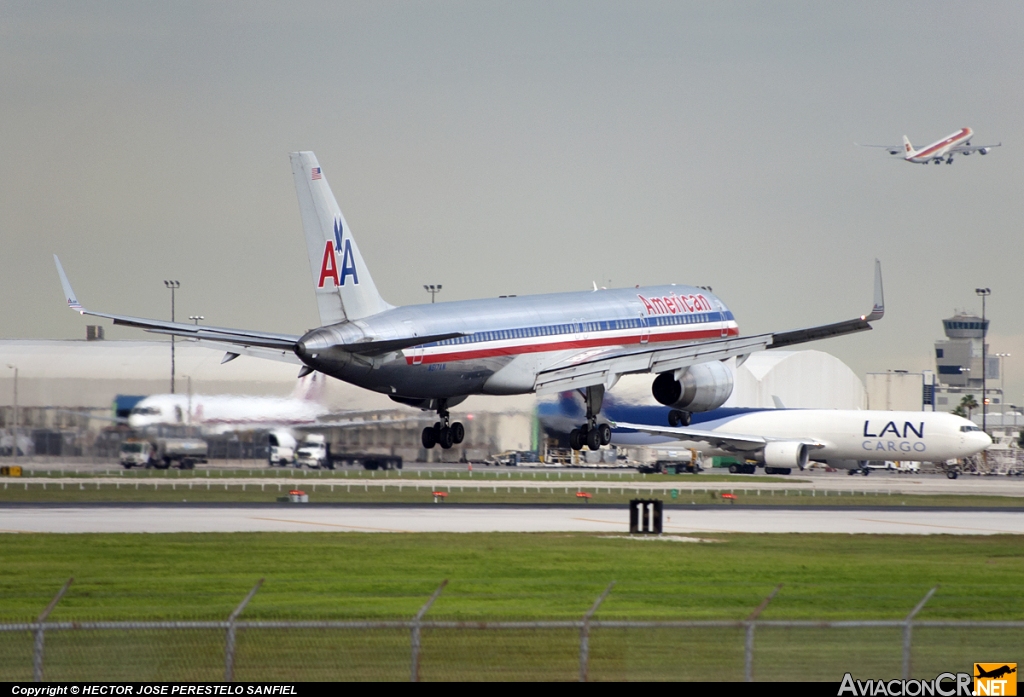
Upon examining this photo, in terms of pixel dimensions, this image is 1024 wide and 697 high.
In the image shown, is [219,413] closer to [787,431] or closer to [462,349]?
[462,349]

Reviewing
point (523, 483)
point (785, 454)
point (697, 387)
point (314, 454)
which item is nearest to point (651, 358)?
point (697, 387)

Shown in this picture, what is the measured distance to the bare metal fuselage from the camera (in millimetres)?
55375

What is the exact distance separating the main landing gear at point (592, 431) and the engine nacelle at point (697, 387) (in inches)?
109

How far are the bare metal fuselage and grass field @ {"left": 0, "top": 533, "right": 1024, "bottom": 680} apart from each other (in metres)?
6.47

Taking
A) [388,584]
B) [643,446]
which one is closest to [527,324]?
[388,584]

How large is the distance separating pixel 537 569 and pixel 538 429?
156 feet

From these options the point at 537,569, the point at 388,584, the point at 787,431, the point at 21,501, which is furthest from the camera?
the point at 787,431

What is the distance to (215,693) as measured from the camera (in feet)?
72.6

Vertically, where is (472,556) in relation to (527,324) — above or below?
below

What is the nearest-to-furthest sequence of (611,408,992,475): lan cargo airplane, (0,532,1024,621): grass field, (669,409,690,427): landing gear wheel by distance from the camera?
(0,532,1024,621): grass field → (669,409,690,427): landing gear wheel → (611,408,992,475): lan cargo airplane

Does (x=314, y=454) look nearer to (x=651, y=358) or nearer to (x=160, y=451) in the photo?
(x=160, y=451)

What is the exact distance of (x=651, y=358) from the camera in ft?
213

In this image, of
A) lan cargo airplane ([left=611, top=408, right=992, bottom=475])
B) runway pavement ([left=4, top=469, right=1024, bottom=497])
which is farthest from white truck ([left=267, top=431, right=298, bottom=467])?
lan cargo airplane ([left=611, top=408, right=992, bottom=475])

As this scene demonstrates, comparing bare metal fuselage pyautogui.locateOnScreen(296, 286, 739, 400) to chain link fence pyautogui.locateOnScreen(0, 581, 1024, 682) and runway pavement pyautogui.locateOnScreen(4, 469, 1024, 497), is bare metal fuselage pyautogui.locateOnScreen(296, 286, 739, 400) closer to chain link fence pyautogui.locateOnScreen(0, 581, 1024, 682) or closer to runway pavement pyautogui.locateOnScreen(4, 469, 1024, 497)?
runway pavement pyautogui.locateOnScreen(4, 469, 1024, 497)
